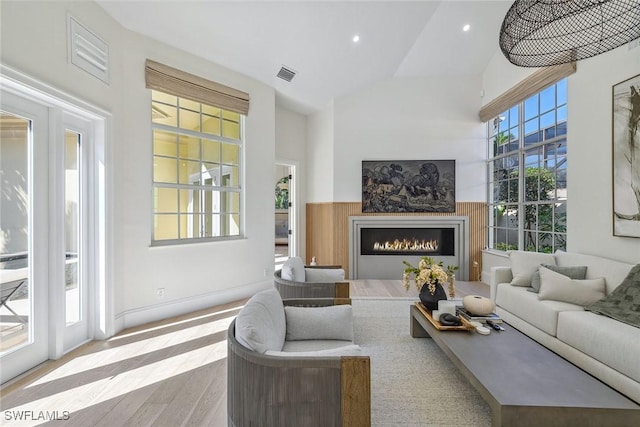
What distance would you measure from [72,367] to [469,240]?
5.92 m

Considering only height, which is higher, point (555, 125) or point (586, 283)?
point (555, 125)

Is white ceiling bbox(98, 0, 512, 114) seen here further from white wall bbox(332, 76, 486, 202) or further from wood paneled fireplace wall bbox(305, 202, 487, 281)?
wood paneled fireplace wall bbox(305, 202, 487, 281)

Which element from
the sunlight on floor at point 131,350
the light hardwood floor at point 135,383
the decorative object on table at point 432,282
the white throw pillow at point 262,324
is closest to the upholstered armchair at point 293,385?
the white throw pillow at point 262,324

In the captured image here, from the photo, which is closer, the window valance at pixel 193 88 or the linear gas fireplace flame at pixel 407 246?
the window valance at pixel 193 88

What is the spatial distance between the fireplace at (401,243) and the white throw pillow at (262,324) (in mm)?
3869

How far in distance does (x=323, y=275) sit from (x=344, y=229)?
228 cm

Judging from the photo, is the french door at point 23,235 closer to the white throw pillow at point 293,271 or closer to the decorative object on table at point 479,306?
the white throw pillow at point 293,271

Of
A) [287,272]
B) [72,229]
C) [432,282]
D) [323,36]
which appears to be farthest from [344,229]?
[72,229]

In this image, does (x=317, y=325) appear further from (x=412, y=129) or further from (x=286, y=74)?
(x=412, y=129)

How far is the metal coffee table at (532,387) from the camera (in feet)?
5.15

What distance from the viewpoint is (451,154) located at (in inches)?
233

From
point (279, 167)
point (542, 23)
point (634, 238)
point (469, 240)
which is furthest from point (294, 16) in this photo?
point (469, 240)

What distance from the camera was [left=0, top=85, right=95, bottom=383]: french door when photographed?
2379 millimetres

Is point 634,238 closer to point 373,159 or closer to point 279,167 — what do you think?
point 373,159
